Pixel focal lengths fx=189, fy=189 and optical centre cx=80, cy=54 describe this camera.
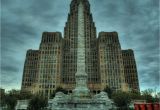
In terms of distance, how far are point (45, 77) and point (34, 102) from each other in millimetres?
67016

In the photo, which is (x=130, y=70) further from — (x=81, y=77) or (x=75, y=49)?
(x=81, y=77)

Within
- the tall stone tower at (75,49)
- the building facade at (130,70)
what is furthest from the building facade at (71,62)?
the building facade at (130,70)

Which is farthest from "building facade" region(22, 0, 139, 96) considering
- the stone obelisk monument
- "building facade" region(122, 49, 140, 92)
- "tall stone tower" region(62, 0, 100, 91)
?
the stone obelisk monument

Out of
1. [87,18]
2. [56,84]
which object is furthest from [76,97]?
[87,18]

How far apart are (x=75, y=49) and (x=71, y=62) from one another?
33.6 ft

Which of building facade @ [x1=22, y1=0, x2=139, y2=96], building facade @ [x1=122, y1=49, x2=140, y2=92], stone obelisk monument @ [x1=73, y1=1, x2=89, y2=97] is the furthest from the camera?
building facade @ [x1=122, y1=49, x2=140, y2=92]

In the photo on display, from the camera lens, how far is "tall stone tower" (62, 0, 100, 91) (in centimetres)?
13388

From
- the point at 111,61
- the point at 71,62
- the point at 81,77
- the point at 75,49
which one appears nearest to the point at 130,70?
the point at 111,61

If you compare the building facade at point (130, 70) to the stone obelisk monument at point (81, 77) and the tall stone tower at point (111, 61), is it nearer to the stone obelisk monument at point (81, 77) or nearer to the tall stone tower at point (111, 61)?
the tall stone tower at point (111, 61)

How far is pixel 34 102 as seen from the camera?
5762cm

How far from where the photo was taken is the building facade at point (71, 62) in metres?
123

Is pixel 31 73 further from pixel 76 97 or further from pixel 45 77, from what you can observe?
pixel 76 97

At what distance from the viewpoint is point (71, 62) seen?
138250 mm

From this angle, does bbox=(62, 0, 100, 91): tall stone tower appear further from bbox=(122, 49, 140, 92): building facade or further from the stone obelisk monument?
the stone obelisk monument
